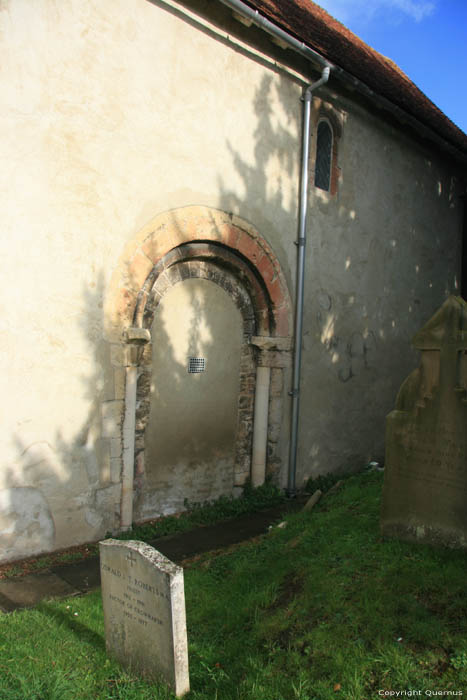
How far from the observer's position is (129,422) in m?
6.47

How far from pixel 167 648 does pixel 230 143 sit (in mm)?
6343

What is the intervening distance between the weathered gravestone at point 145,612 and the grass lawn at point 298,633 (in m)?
0.11

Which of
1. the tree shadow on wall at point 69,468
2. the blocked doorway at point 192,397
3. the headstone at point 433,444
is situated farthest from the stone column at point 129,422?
the headstone at point 433,444

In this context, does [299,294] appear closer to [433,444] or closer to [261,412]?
[261,412]

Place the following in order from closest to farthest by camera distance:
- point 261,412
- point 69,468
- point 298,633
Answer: point 298,633 → point 69,468 → point 261,412

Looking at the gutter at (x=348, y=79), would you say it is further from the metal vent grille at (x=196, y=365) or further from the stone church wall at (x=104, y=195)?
the metal vent grille at (x=196, y=365)

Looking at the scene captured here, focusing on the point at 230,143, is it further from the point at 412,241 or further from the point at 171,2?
the point at 412,241

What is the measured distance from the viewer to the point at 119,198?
627cm

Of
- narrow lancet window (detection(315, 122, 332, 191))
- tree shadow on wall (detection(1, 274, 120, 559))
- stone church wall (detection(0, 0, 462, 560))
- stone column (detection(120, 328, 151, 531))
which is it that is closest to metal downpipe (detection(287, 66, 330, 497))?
stone church wall (detection(0, 0, 462, 560))

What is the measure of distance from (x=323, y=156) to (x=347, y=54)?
1814 mm

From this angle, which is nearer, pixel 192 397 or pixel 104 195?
pixel 104 195

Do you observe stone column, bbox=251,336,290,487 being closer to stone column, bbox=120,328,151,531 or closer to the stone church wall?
the stone church wall

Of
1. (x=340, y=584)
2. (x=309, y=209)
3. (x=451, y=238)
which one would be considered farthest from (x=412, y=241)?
(x=340, y=584)

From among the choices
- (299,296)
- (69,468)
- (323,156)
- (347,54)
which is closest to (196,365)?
(299,296)
